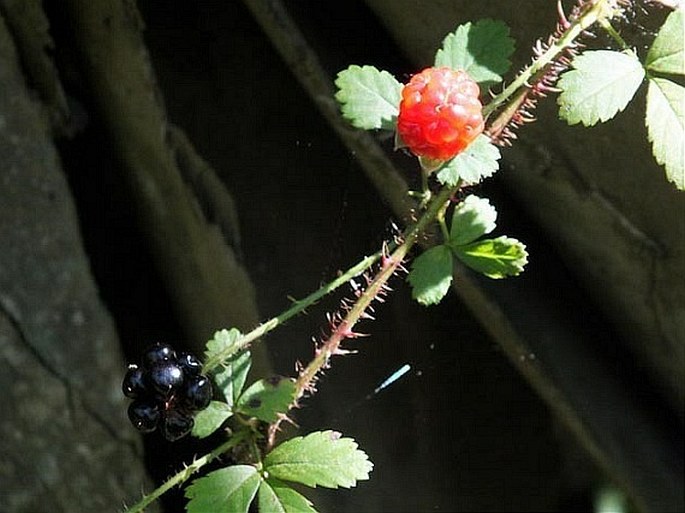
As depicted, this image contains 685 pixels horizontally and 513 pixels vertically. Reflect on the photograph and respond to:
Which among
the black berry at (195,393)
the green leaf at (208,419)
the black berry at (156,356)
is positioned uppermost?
the black berry at (156,356)

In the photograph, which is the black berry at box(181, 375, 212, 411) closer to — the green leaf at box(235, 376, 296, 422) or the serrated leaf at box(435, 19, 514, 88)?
the green leaf at box(235, 376, 296, 422)

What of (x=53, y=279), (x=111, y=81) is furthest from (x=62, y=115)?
(x=53, y=279)

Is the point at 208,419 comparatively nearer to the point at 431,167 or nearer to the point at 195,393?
the point at 195,393

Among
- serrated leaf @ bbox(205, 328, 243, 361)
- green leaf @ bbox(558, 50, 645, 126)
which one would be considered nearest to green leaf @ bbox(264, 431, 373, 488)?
serrated leaf @ bbox(205, 328, 243, 361)

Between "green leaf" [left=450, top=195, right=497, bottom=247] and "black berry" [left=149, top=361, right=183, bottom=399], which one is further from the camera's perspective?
"green leaf" [left=450, top=195, right=497, bottom=247]

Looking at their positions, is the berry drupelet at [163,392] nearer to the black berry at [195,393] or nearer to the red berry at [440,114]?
the black berry at [195,393]

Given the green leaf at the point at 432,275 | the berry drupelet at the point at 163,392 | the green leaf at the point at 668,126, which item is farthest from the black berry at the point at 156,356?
the green leaf at the point at 668,126

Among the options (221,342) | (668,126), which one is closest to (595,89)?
(668,126)
